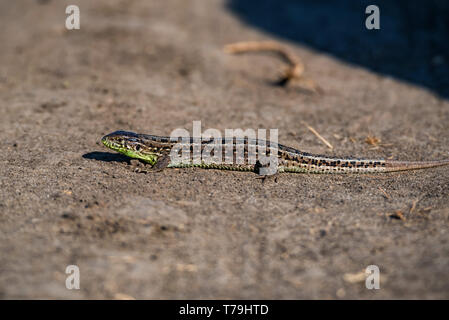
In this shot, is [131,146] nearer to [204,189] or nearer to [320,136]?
[204,189]

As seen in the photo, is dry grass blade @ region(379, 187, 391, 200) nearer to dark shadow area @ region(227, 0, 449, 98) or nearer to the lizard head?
the lizard head

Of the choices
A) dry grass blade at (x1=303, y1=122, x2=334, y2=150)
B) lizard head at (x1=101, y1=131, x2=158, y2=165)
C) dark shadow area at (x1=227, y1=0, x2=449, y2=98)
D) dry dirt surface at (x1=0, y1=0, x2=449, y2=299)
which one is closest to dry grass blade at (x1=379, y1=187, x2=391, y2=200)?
dry dirt surface at (x1=0, y1=0, x2=449, y2=299)

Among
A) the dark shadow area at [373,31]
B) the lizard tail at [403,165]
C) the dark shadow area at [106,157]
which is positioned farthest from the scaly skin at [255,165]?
the dark shadow area at [373,31]

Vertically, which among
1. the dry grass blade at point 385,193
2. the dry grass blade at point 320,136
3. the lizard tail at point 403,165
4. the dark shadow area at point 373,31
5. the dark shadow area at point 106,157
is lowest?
the dry grass blade at point 385,193

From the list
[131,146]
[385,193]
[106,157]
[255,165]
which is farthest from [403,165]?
[106,157]

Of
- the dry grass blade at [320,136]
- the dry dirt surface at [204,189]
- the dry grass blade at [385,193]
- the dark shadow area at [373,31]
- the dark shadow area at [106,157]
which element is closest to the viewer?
the dry dirt surface at [204,189]

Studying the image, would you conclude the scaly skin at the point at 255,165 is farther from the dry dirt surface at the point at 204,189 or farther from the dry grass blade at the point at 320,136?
the dry grass blade at the point at 320,136

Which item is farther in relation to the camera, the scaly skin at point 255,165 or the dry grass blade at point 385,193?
the scaly skin at point 255,165
